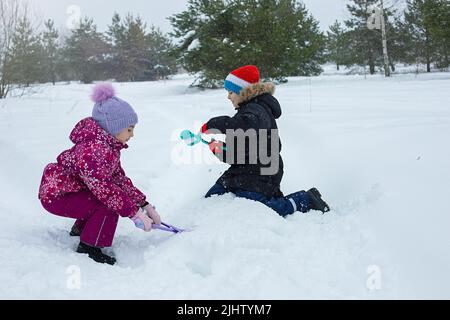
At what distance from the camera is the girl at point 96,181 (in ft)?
7.80

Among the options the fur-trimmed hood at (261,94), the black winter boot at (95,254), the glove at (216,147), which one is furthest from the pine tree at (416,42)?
the black winter boot at (95,254)

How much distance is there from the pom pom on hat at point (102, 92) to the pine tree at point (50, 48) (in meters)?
37.4

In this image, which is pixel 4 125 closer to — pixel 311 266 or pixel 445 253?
pixel 311 266

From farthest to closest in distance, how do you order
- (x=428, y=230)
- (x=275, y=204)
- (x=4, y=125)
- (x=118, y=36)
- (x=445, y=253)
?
(x=118, y=36) < (x=4, y=125) < (x=275, y=204) < (x=428, y=230) < (x=445, y=253)

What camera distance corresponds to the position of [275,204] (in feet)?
9.70

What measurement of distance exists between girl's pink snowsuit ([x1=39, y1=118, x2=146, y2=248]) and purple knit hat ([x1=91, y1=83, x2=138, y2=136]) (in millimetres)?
49

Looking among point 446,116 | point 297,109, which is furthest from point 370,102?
point 446,116

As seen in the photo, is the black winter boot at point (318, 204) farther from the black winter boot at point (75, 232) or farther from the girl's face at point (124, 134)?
the black winter boot at point (75, 232)

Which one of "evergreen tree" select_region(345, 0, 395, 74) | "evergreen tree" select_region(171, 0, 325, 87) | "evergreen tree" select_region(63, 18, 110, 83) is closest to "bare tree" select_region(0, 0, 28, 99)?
"evergreen tree" select_region(171, 0, 325, 87)

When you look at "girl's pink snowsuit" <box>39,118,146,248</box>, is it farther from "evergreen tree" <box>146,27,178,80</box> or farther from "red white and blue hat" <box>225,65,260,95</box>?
"evergreen tree" <box>146,27,178,80</box>

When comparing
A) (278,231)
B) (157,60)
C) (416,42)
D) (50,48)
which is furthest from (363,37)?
(50,48)

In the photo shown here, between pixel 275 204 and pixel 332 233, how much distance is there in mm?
572

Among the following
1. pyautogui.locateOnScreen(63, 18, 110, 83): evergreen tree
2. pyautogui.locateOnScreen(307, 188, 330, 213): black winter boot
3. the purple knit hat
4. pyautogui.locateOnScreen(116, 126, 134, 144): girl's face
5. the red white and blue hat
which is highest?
pyautogui.locateOnScreen(63, 18, 110, 83): evergreen tree

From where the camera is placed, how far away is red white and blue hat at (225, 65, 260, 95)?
10.5 ft
